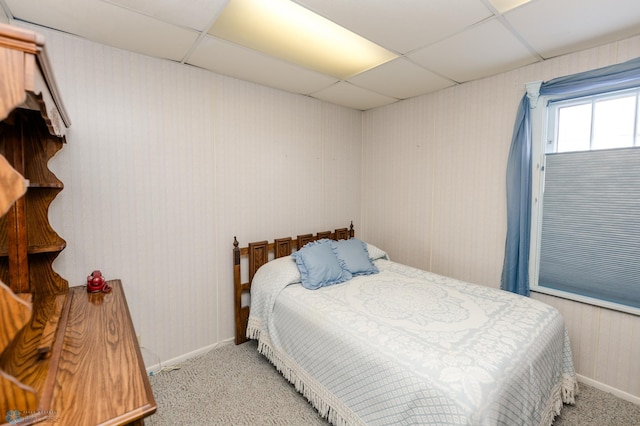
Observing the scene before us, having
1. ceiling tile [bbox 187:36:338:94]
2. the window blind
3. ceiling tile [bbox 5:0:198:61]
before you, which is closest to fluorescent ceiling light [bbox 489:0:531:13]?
the window blind

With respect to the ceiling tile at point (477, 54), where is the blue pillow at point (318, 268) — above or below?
below

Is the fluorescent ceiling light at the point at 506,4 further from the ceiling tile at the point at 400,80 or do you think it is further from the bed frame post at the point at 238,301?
the bed frame post at the point at 238,301

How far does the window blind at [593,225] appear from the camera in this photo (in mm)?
2031

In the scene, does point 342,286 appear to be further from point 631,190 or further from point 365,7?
point 631,190

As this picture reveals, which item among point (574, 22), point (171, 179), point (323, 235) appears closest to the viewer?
point (574, 22)

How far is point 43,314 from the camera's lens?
148cm

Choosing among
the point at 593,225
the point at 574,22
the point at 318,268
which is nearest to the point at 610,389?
the point at 593,225

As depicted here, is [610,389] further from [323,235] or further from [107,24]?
[107,24]

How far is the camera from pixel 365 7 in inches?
65.3

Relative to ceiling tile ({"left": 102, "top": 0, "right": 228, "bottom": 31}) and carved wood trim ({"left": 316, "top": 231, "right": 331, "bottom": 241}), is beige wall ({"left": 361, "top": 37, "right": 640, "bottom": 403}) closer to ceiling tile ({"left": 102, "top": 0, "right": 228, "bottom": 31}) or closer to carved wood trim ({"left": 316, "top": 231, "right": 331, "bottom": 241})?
carved wood trim ({"left": 316, "top": 231, "right": 331, "bottom": 241})

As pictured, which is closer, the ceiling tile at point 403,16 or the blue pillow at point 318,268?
the ceiling tile at point 403,16

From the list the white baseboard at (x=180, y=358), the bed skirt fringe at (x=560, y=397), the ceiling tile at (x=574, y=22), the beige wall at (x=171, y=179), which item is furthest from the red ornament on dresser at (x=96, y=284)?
the ceiling tile at (x=574, y=22)

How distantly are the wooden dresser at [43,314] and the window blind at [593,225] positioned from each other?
2.78 m

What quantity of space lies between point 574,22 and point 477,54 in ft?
1.81
